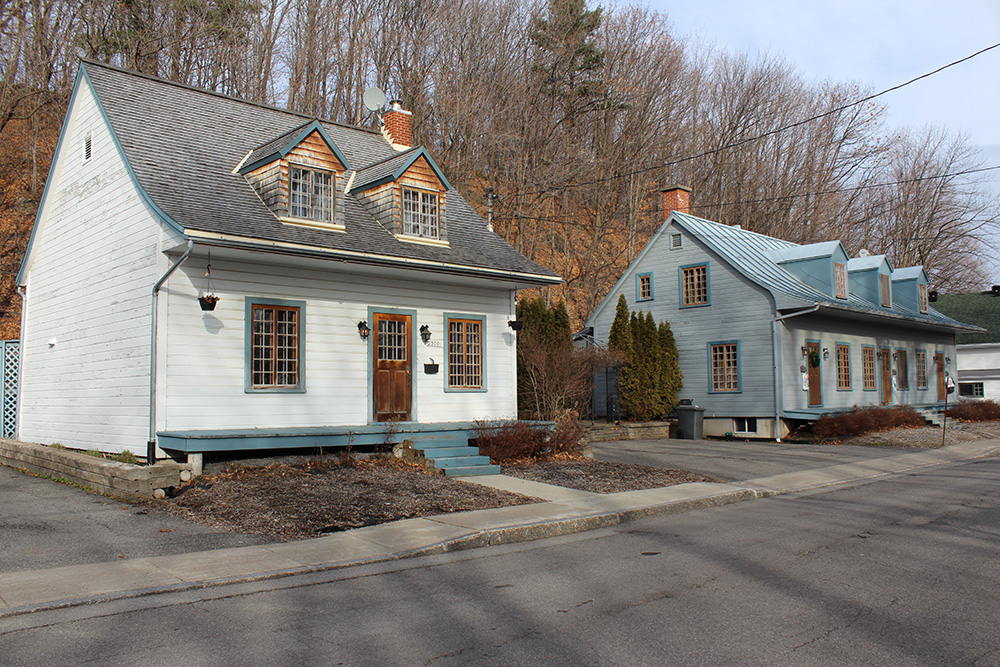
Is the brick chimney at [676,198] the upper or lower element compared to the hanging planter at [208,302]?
upper

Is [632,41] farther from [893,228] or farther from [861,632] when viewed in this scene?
[861,632]

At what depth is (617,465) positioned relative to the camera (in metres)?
14.8

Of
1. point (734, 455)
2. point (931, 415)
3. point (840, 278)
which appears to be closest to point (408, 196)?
point (734, 455)

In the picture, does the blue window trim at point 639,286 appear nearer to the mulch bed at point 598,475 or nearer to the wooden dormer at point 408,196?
the wooden dormer at point 408,196

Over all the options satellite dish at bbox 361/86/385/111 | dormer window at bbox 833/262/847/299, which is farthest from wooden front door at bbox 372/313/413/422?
dormer window at bbox 833/262/847/299

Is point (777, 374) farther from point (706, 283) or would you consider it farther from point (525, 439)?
point (525, 439)

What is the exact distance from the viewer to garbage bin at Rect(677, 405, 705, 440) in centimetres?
2354

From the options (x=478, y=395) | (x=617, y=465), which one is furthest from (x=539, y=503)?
(x=478, y=395)

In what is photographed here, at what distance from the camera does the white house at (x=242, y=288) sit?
12.5 m

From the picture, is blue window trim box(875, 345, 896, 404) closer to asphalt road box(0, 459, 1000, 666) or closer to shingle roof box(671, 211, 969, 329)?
shingle roof box(671, 211, 969, 329)

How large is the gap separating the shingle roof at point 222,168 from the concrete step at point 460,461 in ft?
12.5

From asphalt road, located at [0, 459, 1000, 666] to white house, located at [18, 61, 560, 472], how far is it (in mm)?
5926

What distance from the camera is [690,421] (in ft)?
77.4

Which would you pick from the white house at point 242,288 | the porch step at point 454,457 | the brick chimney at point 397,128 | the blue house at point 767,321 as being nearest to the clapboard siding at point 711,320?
the blue house at point 767,321
